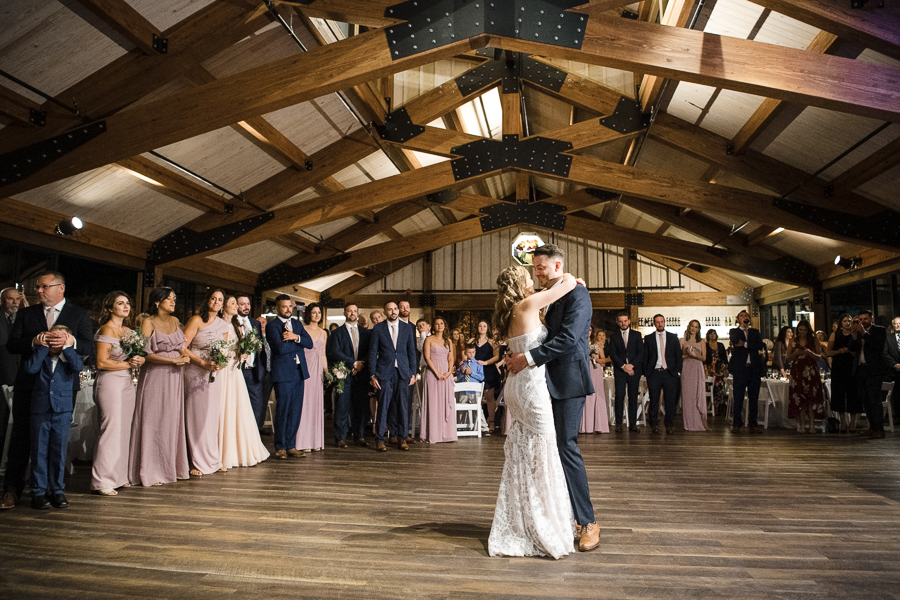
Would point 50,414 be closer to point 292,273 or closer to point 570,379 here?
point 570,379

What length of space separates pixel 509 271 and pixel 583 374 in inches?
26.6

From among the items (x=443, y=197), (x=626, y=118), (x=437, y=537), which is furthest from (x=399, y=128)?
(x=437, y=537)

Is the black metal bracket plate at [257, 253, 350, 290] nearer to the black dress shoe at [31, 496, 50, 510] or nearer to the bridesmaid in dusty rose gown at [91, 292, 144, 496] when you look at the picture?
the bridesmaid in dusty rose gown at [91, 292, 144, 496]

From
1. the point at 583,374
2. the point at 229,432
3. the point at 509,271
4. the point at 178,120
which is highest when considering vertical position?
the point at 178,120

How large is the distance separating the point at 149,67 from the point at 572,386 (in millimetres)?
5957

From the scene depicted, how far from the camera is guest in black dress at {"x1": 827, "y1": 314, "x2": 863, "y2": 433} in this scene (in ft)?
26.0

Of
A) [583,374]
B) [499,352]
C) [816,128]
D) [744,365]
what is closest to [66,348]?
[583,374]

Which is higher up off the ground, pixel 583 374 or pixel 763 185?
pixel 763 185

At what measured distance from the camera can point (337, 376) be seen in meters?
6.87

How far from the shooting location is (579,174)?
31.6 ft

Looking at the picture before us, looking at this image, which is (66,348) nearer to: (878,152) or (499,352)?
(499,352)

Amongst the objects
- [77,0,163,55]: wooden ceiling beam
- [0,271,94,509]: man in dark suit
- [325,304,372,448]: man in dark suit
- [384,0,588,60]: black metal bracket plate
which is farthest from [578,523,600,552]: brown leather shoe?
[77,0,163,55]: wooden ceiling beam

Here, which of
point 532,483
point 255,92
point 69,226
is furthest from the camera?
point 69,226

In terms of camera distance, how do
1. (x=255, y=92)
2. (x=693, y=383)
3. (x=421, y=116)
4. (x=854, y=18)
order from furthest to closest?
(x=421, y=116), (x=693, y=383), (x=255, y=92), (x=854, y=18)
